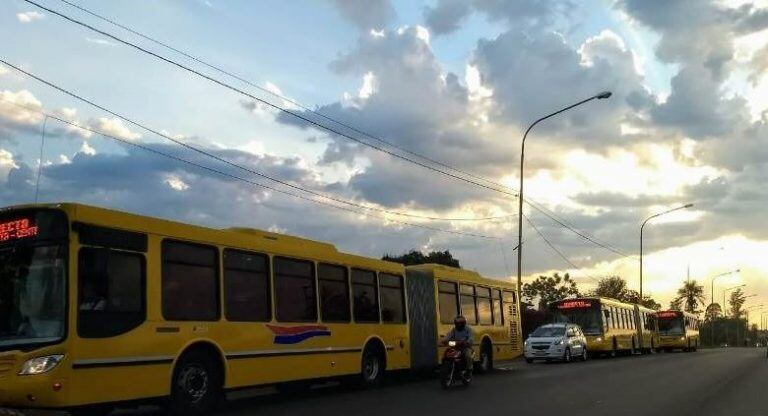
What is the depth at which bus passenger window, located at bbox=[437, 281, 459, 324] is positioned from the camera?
63.1ft

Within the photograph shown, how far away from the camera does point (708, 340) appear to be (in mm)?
114438

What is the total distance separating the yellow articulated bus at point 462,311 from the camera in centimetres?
1823

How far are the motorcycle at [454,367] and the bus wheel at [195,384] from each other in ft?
18.9

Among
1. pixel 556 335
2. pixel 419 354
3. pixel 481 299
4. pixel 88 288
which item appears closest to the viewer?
pixel 88 288

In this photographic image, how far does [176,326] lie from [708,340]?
118243mm

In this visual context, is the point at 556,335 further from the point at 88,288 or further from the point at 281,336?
the point at 88,288

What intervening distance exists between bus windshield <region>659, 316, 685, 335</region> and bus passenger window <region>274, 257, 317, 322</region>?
129 ft

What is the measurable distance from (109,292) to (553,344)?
21.7 metres

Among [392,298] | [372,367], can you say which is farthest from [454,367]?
[392,298]

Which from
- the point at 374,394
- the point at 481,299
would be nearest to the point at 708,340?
the point at 481,299

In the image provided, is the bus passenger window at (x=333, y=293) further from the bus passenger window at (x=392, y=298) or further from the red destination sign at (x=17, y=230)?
the red destination sign at (x=17, y=230)

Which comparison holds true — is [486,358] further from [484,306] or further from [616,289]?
[616,289]

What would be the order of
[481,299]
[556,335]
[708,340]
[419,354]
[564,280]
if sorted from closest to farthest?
1. [419,354]
2. [481,299]
3. [556,335]
4. [564,280]
5. [708,340]

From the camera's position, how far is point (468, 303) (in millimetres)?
20469
